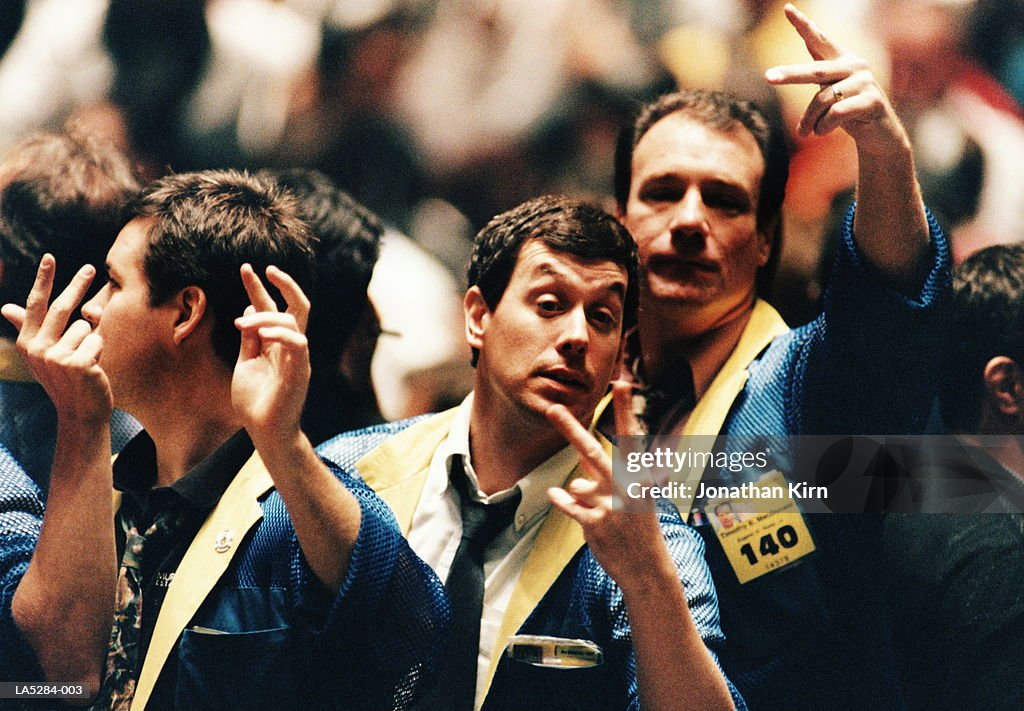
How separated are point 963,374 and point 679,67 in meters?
0.80

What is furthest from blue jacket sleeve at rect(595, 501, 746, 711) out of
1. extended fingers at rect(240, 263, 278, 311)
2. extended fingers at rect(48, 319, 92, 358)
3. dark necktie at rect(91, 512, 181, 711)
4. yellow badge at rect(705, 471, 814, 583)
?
extended fingers at rect(48, 319, 92, 358)

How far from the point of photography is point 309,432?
220 centimetres

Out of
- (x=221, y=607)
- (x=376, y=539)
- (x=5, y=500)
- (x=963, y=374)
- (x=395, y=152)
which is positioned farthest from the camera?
(x=395, y=152)

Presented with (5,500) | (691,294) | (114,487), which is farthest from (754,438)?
(5,500)

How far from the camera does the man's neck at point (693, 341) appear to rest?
Result: 2188mm

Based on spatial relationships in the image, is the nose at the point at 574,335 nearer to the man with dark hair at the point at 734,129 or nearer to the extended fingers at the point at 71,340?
the man with dark hair at the point at 734,129

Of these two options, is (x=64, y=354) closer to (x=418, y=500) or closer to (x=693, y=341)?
(x=418, y=500)

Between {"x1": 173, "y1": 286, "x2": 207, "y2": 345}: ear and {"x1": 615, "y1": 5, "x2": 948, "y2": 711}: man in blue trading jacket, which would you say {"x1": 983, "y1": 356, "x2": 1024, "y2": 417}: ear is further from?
{"x1": 173, "y1": 286, "x2": 207, "y2": 345}: ear

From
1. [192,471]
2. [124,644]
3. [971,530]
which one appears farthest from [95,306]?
[971,530]

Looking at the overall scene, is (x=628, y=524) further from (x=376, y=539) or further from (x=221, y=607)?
(x=221, y=607)

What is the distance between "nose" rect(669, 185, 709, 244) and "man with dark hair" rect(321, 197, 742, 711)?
0.19 m

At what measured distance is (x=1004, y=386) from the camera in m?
2.15

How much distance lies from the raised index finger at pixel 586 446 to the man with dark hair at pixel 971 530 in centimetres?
77

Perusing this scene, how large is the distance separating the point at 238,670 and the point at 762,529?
882 millimetres
